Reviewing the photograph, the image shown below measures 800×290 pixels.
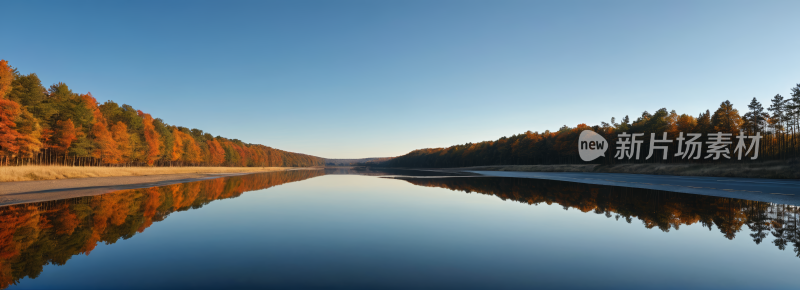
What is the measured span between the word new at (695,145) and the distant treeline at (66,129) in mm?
95382

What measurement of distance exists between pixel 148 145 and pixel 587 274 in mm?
86246

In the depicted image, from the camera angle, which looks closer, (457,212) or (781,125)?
(457,212)

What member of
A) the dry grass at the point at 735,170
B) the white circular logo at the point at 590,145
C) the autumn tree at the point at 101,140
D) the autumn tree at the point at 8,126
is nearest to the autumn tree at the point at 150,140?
the autumn tree at the point at 101,140

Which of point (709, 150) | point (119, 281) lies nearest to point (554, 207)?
point (119, 281)

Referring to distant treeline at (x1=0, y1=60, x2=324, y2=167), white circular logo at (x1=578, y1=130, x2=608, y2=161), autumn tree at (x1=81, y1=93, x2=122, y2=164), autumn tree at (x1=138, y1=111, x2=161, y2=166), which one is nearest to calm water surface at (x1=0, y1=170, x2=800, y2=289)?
distant treeline at (x1=0, y1=60, x2=324, y2=167)

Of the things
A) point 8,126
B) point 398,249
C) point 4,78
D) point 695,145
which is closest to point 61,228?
point 398,249

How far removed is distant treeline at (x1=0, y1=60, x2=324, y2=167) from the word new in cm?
9538

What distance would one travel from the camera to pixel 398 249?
7551mm

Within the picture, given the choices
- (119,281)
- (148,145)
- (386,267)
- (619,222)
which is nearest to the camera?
(119,281)

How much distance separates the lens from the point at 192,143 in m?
98.6

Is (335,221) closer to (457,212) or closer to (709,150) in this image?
(457,212)

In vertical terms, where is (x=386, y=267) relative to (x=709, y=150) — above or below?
below

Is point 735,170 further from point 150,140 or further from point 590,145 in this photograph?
point 150,140

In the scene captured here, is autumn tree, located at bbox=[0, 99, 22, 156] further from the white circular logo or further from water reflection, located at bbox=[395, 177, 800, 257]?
the white circular logo
